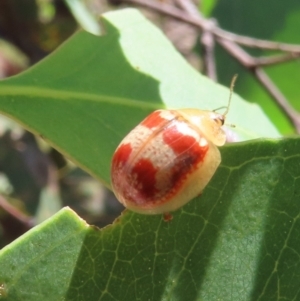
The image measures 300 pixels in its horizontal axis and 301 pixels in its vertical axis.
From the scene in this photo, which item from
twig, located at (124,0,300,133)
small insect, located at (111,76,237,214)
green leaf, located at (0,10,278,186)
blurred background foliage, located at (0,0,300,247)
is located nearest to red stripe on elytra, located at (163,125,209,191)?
small insect, located at (111,76,237,214)

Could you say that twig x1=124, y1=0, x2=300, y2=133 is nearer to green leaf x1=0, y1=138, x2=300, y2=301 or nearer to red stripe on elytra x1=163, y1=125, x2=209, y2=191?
red stripe on elytra x1=163, y1=125, x2=209, y2=191

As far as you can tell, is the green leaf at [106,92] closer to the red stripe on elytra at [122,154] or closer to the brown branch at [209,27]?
the red stripe on elytra at [122,154]

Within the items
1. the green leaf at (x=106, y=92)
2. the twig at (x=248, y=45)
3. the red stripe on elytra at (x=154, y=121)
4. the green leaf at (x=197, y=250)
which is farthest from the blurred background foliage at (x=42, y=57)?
the green leaf at (x=197, y=250)

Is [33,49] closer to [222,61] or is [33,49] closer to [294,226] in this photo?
[222,61]

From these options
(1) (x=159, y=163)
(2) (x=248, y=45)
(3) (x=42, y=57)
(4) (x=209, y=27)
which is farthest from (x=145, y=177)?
(3) (x=42, y=57)

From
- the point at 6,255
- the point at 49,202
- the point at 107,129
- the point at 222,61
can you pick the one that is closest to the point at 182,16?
the point at 222,61

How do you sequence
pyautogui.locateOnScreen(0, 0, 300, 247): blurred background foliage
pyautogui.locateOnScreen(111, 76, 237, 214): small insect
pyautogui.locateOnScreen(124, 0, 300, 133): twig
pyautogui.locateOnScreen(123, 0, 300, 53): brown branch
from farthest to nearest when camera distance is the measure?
pyautogui.locateOnScreen(0, 0, 300, 247): blurred background foliage → pyautogui.locateOnScreen(123, 0, 300, 53): brown branch → pyautogui.locateOnScreen(124, 0, 300, 133): twig → pyautogui.locateOnScreen(111, 76, 237, 214): small insect
